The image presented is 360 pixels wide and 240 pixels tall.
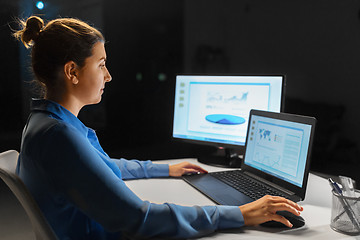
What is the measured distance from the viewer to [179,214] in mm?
883

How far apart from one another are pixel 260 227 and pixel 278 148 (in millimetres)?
369

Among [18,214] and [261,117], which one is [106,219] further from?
[18,214]

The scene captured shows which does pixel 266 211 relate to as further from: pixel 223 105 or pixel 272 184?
pixel 223 105

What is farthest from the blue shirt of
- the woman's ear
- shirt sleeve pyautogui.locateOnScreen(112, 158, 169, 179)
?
shirt sleeve pyautogui.locateOnScreen(112, 158, 169, 179)

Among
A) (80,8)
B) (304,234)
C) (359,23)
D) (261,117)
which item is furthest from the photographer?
(80,8)

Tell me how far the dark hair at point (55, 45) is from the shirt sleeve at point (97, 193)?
25 cm

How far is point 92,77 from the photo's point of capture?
3.52 feet

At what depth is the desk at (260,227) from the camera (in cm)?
92

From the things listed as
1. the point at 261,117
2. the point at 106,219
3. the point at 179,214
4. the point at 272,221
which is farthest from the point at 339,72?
the point at 106,219

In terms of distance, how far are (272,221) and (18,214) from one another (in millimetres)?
1625

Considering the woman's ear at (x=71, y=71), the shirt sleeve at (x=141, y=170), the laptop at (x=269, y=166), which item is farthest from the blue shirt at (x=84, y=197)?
the shirt sleeve at (x=141, y=170)

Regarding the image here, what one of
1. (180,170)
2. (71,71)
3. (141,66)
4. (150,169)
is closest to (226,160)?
(180,170)

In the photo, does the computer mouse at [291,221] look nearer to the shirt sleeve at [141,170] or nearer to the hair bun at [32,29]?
the shirt sleeve at [141,170]

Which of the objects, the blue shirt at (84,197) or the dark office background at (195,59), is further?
the dark office background at (195,59)
